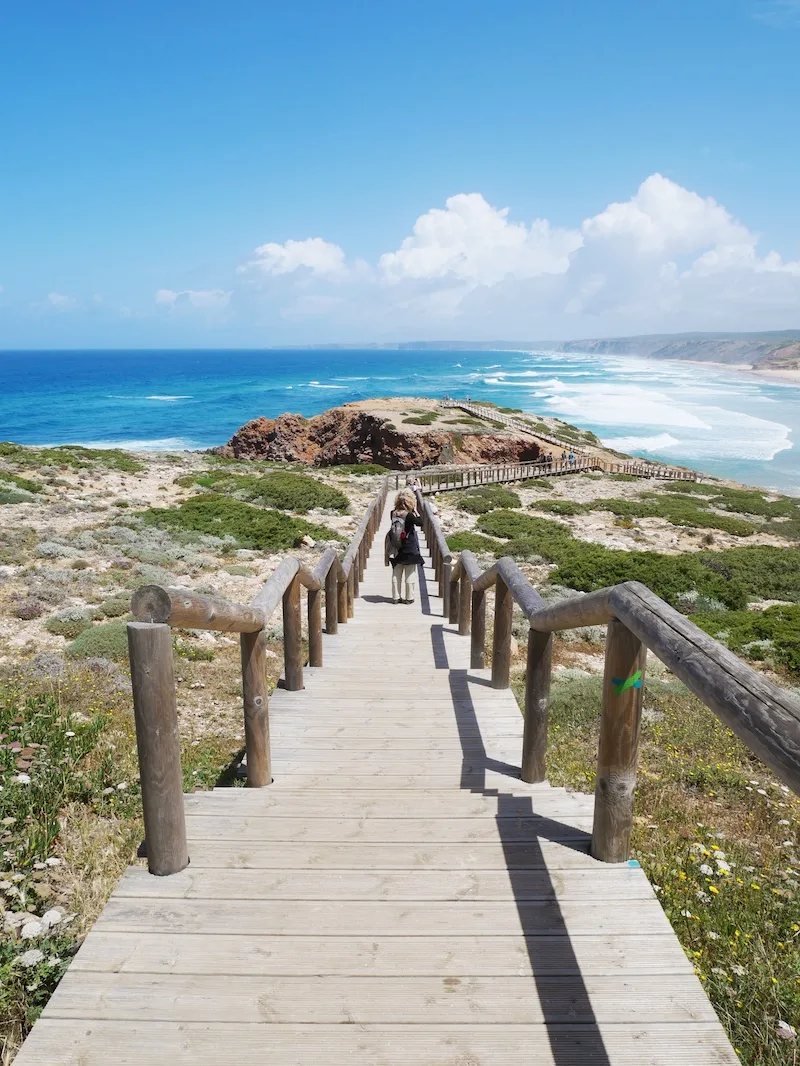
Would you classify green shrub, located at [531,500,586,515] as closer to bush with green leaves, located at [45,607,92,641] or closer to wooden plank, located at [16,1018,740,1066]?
bush with green leaves, located at [45,607,92,641]

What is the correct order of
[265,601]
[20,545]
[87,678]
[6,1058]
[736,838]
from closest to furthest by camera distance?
1. [6,1058]
2. [265,601]
3. [736,838]
4. [87,678]
5. [20,545]

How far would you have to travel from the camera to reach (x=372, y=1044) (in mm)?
2188

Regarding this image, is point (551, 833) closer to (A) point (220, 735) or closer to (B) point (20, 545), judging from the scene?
A: (A) point (220, 735)

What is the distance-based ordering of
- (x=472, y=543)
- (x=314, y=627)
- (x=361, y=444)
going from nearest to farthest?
(x=314, y=627), (x=472, y=543), (x=361, y=444)

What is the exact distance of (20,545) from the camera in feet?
46.0

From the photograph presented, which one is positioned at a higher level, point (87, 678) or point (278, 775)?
point (278, 775)

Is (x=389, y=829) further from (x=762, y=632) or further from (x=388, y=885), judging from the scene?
(x=762, y=632)

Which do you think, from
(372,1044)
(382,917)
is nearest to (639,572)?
(382,917)

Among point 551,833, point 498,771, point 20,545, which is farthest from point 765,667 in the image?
point 20,545

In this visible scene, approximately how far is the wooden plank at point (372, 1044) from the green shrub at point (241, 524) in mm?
13921

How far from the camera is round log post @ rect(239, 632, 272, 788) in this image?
12.6ft

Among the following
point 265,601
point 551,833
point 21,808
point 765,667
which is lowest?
point 765,667

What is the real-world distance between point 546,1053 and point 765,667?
9555mm

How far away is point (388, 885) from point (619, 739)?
1200 mm
